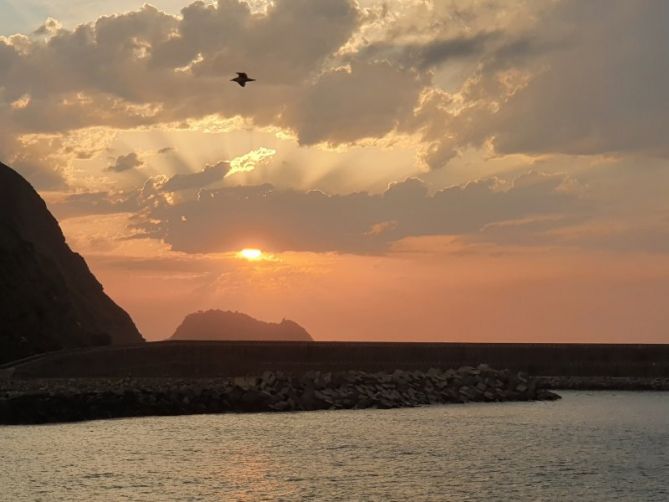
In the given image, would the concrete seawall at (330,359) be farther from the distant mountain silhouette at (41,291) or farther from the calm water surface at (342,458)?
the calm water surface at (342,458)

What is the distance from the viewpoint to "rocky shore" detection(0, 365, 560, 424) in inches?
1906

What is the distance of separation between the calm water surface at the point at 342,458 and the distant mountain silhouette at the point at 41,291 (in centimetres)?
3579

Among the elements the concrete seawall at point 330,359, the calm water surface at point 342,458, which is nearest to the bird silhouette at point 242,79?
the calm water surface at point 342,458

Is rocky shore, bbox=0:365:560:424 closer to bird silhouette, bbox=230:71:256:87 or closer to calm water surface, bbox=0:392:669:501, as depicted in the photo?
calm water surface, bbox=0:392:669:501

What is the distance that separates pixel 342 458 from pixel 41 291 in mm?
56297

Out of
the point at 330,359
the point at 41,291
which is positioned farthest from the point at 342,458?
the point at 41,291

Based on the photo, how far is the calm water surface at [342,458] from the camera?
93.4ft

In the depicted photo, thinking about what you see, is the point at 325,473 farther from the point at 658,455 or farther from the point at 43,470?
the point at 658,455

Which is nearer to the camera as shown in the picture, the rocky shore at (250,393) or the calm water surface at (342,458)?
the calm water surface at (342,458)

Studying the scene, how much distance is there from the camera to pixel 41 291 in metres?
85.2

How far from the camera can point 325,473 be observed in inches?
1248

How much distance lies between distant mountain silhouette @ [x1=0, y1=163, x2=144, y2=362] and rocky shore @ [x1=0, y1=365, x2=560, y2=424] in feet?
76.8

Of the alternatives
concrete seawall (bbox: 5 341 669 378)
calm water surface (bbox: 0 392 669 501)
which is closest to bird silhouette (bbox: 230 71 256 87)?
calm water surface (bbox: 0 392 669 501)

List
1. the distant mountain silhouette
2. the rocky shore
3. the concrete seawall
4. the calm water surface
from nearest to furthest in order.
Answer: the calm water surface < the rocky shore < the concrete seawall < the distant mountain silhouette
